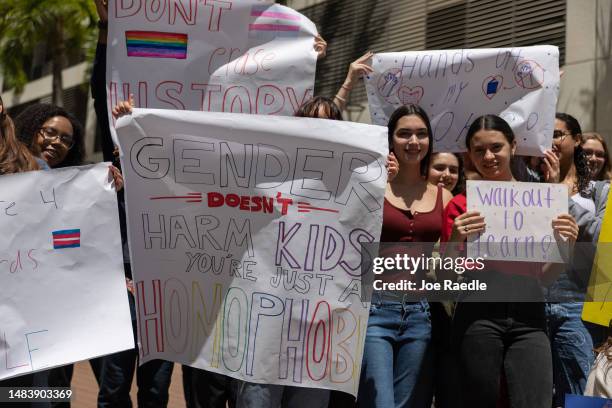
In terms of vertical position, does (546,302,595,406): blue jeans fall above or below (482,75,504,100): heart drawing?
below

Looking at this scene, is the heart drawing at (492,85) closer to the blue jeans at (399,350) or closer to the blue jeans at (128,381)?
the blue jeans at (399,350)

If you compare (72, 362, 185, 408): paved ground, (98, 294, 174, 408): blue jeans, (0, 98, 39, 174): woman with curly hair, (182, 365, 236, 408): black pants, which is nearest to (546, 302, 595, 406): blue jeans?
(182, 365, 236, 408): black pants

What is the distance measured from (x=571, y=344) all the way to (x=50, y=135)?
303cm

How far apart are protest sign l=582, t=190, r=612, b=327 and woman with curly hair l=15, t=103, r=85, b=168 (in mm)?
2889

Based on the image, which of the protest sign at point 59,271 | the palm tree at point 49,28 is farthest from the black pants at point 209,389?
the palm tree at point 49,28

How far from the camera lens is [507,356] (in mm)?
3947

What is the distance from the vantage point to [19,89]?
73.9 feet

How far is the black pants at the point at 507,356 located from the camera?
3898 mm

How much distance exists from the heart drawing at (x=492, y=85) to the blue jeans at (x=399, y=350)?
1.57m

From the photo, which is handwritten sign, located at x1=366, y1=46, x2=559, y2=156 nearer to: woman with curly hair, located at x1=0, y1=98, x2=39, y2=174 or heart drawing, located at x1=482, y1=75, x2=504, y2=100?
heart drawing, located at x1=482, y1=75, x2=504, y2=100

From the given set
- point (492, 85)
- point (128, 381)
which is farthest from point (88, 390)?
point (492, 85)

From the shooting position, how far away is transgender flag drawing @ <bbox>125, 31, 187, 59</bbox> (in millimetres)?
4859

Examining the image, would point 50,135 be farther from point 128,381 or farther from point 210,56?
point 128,381

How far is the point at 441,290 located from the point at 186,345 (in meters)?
1.27
